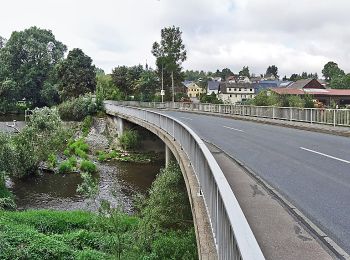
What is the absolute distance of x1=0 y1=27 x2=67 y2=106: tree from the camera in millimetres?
85188

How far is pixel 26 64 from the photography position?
288 ft

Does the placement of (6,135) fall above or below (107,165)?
above

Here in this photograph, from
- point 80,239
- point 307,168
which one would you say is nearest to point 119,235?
point 80,239

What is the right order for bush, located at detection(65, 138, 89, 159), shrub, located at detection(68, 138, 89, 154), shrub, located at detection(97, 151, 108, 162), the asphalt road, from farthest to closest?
1. shrub, located at detection(68, 138, 89, 154)
2. bush, located at detection(65, 138, 89, 159)
3. shrub, located at detection(97, 151, 108, 162)
4. the asphalt road

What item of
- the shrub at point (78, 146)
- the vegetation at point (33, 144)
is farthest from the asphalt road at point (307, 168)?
the shrub at point (78, 146)

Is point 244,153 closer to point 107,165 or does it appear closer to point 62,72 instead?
point 107,165

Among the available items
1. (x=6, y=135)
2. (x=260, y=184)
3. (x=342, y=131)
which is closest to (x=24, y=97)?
(x=6, y=135)

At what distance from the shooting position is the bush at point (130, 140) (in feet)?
136

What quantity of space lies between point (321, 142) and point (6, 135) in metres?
20.0

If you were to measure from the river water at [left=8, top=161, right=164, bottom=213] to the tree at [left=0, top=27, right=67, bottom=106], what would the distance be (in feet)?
189

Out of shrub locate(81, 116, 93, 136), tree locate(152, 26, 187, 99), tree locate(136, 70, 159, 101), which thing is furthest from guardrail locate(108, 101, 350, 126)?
tree locate(136, 70, 159, 101)

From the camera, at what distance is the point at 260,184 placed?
29.4ft

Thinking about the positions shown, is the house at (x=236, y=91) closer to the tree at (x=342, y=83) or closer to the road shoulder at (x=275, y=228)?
the tree at (x=342, y=83)

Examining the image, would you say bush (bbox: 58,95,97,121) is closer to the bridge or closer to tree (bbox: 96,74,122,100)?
tree (bbox: 96,74,122,100)
